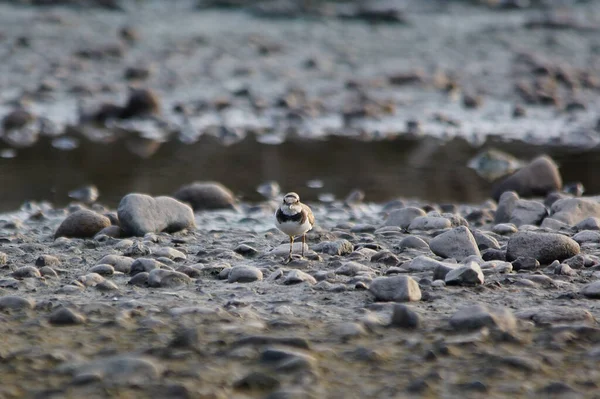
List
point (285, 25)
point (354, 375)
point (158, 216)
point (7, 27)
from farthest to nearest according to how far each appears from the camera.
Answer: point (285, 25) < point (7, 27) < point (158, 216) < point (354, 375)

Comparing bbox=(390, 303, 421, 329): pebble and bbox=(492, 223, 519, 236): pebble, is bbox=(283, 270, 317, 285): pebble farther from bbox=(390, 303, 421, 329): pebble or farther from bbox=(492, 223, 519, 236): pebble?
bbox=(492, 223, 519, 236): pebble

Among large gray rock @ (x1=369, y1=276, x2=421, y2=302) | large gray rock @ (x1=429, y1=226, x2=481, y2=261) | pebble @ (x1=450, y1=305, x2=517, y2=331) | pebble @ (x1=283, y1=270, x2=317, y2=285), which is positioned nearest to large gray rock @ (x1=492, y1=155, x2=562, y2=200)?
large gray rock @ (x1=429, y1=226, x2=481, y2=261)

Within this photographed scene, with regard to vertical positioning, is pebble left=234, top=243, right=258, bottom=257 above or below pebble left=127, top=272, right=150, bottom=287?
above

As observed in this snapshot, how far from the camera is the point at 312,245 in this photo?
7.34m

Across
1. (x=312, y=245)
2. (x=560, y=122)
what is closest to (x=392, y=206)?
(x=312, y=245)

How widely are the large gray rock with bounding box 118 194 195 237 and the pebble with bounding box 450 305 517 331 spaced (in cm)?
328

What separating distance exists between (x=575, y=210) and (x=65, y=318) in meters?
4.78

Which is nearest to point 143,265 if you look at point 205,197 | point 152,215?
point 152,215

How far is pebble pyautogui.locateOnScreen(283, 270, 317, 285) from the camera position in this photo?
6098mm

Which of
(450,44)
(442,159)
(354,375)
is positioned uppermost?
(450,44)

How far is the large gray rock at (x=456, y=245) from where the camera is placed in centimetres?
680

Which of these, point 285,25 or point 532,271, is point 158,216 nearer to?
point 532,271

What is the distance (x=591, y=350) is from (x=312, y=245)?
9.47 ft

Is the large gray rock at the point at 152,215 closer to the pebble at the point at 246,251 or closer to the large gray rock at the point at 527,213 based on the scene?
the pebble at the point at 246,251
